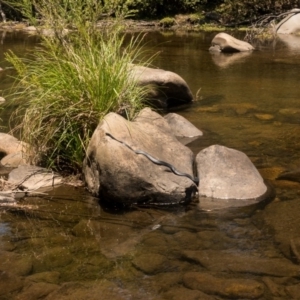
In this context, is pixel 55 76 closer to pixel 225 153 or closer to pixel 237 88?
pixel 225 153

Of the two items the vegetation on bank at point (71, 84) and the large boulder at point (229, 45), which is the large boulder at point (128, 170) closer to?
the vegetation on bank at point (71, 84)

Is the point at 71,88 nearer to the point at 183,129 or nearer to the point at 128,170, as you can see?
the point at 128,170

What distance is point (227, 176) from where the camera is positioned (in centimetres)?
523

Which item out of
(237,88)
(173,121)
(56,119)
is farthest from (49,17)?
(237,88)

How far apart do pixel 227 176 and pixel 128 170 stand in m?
0.93

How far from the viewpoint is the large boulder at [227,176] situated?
5117 millimetres

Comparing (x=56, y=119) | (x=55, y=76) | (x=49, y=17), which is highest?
(x=49, y=17)

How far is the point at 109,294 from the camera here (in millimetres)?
3631

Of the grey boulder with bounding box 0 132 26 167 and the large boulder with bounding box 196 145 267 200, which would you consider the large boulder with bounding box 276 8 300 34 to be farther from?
the large boulder with bounding box 196 145 267 200

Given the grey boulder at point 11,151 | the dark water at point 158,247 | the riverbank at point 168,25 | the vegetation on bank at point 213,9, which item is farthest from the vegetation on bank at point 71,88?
the riverbank at point 168,25

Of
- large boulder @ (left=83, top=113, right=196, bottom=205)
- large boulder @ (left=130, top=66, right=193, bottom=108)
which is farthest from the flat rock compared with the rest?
large boulder @ (left=130, top=66, right=193, bottom=108)

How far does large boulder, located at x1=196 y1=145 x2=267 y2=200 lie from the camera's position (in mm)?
5117

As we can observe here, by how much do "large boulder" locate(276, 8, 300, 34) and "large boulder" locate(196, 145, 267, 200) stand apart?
13.0 meters

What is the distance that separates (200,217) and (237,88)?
216 inches
